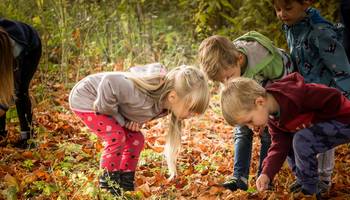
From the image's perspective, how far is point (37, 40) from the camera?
4.92 metres

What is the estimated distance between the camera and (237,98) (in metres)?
3.35

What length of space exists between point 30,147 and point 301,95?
9.09 feet

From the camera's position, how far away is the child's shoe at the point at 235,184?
4.04 metres

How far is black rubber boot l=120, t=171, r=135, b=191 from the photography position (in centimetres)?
386

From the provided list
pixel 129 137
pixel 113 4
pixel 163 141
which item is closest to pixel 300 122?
pixel 129 137

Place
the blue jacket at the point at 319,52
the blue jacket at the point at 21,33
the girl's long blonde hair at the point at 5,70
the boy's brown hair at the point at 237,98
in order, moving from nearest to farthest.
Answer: the boy's brown hair at the point at 237,98, the blue jacket at the point at 319,52, the girl's long blonde hair at the point at 5,70, the blue jacket at the point at 21,33

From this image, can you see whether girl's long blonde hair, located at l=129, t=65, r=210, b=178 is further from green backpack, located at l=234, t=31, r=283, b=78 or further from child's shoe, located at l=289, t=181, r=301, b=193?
child's shoe, located at l=289, t=181, r=301, b=193

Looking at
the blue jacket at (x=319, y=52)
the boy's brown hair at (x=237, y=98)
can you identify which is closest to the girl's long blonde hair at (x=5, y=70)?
the boy's brown hair at (x=237, y=98)

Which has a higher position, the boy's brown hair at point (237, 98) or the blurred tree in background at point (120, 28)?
the boy's brown hair at point (237, 98)

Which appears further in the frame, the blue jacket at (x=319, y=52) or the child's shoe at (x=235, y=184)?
the child's shoe at (x=235, y=184)

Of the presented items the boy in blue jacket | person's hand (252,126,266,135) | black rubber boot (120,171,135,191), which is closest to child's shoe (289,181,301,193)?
the boy in blue jacket

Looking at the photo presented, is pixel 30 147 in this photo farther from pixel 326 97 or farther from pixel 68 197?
pixel 326 97

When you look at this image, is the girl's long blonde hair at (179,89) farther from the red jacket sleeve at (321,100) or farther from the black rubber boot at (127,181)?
the red jacket sleeve at (321,100)

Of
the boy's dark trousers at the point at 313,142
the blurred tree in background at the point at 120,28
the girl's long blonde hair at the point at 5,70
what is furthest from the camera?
the blurred tree in background at the point at 120,28
